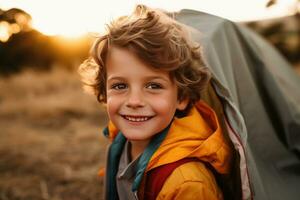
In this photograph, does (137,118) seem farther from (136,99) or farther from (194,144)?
(194,144)

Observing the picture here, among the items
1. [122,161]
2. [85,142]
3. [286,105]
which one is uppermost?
[286,105]

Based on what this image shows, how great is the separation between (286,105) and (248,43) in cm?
43

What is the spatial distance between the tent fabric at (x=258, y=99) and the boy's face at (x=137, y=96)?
1.11 feet

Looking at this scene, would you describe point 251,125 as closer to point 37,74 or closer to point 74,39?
point 37,74

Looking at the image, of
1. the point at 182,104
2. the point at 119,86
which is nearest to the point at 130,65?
the point at 119,86

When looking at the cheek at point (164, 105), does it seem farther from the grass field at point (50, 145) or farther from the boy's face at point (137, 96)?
the grass field at point (50, 145)

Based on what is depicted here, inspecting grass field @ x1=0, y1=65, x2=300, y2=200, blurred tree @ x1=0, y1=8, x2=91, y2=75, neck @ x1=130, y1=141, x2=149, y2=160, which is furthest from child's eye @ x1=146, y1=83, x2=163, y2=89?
blurred tree @ x1=0, y1=8, x2=91, y2=75

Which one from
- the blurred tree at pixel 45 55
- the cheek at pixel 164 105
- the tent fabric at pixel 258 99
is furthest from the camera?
the blurred tree at pixel 45 55

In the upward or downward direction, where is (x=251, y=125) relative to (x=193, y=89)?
downward

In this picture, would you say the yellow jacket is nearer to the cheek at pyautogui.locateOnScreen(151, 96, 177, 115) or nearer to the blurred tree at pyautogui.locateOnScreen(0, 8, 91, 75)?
the cheek at pyautogui.locateOnScreen(151, 96, 177, 115)

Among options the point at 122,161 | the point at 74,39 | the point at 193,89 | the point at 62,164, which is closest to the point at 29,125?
the point at 62,164

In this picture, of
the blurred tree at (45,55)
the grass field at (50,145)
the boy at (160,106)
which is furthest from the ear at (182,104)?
the blurred tree at (45,55)

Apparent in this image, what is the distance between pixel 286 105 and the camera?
251 cm

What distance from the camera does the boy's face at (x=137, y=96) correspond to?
186 cm
